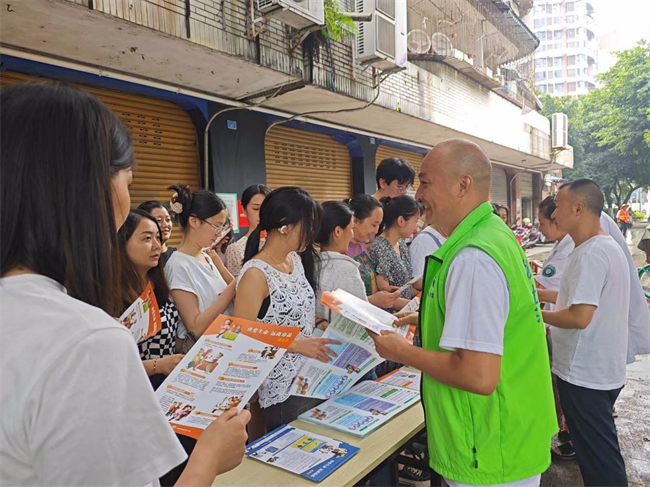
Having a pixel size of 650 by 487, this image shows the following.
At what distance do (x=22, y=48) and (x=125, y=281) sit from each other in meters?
2.41

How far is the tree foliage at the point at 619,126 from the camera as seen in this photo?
16906 millimetres

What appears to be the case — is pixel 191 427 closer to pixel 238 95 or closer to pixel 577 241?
pixel 577 241

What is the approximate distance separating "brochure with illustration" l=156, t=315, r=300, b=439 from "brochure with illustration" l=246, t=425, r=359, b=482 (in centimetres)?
36

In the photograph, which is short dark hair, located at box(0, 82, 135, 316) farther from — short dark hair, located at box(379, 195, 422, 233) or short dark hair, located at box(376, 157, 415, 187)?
short dark hair, located at box(376, 157, 415, 187)

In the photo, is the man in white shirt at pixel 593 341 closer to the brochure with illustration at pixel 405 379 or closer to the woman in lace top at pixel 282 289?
the brochure with illustration at pixel 405 379

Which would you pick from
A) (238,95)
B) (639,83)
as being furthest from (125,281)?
(639,83)

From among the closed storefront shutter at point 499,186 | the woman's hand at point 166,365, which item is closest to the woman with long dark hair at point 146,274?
the woman's hand at point 166,365

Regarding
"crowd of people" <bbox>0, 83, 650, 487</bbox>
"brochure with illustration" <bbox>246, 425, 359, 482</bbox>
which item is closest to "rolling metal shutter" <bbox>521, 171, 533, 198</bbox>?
"crowd of people" <bbox>0, 83, 650, 487</bbox>

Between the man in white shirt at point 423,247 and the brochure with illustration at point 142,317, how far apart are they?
1.91m

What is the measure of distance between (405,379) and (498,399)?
1.00m

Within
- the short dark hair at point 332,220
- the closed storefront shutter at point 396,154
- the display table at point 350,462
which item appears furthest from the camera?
the closed storefront shutter at point 396,154

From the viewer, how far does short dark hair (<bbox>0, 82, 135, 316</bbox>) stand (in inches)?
26.1

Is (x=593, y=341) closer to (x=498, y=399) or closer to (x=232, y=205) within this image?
(x=498, y=399)

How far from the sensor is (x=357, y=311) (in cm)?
159
